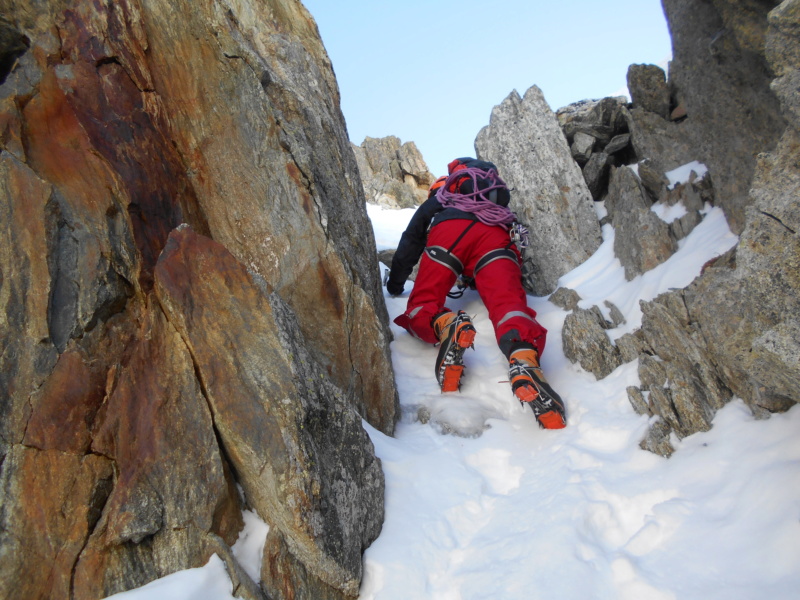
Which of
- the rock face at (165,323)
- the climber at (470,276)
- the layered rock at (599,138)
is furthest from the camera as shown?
the layered rock at (599,138)

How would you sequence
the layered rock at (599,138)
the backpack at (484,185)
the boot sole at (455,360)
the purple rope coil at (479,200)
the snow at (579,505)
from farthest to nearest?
1. the layered rock at (599,138)
2. the backpack at (484,185)
3. the purple rope coil at (479,200)
4. the boot sole at (455,360)
5. the snow at (579,505)

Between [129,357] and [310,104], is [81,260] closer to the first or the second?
[129,357]

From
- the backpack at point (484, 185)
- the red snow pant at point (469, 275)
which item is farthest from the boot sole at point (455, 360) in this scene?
the backpack at point (484, 185)

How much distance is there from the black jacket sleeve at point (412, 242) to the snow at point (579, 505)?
244cm

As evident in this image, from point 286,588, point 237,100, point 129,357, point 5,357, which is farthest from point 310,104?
point 286,588

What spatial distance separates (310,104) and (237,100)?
4.54ft

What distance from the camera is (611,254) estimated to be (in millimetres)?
7922

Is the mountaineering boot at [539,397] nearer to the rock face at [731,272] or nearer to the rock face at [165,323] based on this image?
the rock face at [731,272]

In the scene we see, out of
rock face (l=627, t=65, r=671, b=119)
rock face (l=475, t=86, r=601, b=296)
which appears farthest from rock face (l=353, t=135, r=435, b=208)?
rock face (l=627, t=65, r=671, b=119)

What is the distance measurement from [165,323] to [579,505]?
3557mm

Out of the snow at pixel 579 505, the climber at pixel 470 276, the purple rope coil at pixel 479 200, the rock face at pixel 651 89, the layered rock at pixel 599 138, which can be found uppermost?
the rock face at pixel 651 89

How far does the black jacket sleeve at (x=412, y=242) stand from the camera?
767 centimetres

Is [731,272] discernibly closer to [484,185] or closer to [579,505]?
[579,505]

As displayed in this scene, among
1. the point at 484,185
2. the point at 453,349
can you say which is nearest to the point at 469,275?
the point at 484,185
